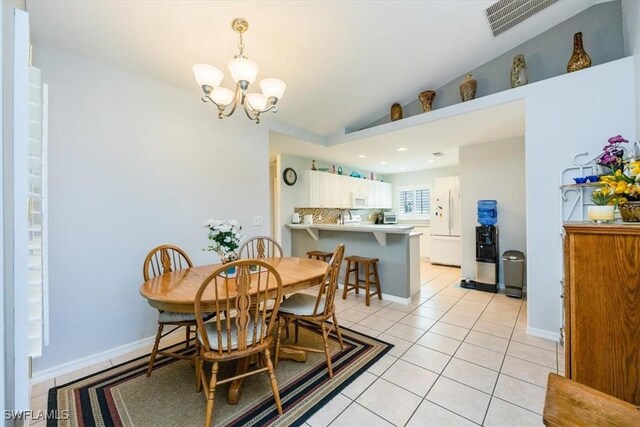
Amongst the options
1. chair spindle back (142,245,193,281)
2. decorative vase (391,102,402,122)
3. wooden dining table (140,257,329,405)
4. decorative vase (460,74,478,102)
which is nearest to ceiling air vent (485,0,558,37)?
decorative vase (460,74,478,102)

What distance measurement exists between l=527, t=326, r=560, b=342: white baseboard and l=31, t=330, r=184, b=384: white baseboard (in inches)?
142

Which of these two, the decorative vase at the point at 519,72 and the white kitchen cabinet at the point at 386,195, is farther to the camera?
the white kitchen cabinet at the point at 386,195

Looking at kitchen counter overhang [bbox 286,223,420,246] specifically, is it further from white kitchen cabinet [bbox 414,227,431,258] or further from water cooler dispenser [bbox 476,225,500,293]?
white kitchen cabinet [bbox 414,227,431,258]

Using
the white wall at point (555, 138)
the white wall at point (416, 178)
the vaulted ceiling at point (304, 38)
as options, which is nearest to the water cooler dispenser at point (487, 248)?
the white wall at point (555, 138)

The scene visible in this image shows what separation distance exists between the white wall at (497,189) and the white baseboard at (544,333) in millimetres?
1684

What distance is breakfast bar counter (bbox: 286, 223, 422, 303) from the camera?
340cm

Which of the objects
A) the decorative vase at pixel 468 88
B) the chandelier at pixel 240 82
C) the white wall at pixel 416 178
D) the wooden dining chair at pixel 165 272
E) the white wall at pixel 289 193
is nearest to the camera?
the chandelier at pixel 240 82

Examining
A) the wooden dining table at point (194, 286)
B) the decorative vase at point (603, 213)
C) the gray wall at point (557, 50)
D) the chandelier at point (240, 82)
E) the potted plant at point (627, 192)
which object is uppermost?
the gray wall at point (557, 50)

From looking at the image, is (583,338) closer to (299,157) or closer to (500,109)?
(500,109)

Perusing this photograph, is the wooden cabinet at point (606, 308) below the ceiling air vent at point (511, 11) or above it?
below

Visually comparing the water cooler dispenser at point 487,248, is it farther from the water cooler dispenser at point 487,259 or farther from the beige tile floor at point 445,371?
the beige tile floor at point 445,371

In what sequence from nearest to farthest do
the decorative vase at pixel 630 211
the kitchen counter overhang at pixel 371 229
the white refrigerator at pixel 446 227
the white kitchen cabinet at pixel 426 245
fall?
the decorative vase at pixel 630 211, the kitchen counter overhang at pixel 371 229, the white refrigerator at pixel 446 227, the white kitchen cabinet at pixel 426 245

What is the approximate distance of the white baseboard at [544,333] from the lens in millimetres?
2416

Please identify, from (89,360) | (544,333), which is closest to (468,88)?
(544,333)
